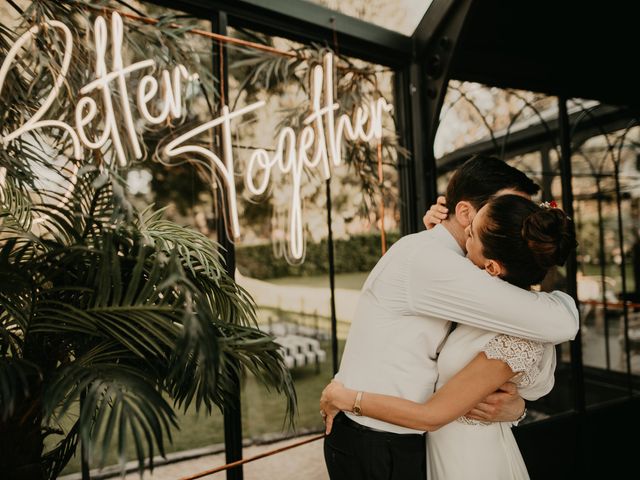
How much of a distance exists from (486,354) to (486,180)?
0.54 m

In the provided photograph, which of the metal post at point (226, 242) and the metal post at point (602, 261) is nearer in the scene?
the metal post at point (226, 242)

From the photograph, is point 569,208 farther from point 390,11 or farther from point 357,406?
point 357,406

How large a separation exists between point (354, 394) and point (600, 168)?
14.9 feet

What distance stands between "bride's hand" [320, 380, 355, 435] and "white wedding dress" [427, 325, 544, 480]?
0.30 metres

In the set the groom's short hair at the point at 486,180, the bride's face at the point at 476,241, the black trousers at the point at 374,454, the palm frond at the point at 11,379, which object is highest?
the groom's short hair at the point at 486,180

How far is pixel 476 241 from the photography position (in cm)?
142

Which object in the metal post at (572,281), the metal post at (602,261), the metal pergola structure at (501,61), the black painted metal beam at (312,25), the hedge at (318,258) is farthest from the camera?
the metal post at (602,261)

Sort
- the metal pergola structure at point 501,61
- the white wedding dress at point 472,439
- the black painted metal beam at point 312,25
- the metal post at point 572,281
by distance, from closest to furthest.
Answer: the white wedding dress at point 472,439 → the black painted metal beam at point 312,25 → the metal pergola structure at point 501,61 → the metal post at point 572,281

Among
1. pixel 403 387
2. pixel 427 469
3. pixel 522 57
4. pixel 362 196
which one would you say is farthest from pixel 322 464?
pixel 522 57

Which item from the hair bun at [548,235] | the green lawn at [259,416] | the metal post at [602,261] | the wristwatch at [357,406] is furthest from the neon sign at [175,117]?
the green lawn at [259,416]

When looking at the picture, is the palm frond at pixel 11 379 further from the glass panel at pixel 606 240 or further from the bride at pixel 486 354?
the glass panel at pixel 606 240

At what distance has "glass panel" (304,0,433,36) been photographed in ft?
10.8

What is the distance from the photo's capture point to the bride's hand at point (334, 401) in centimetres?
145

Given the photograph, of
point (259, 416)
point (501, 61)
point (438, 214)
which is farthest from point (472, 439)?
point (259, 416)
